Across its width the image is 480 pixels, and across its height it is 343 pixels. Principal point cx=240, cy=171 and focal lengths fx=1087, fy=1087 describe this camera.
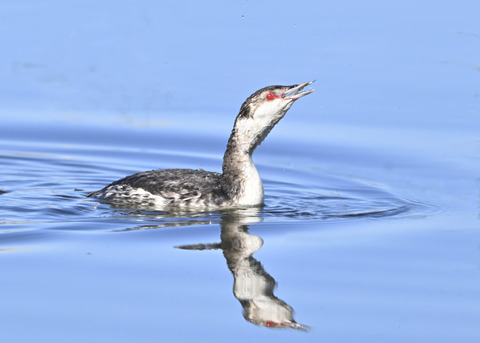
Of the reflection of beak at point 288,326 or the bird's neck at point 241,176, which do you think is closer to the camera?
the reflection of beak at point 288,326

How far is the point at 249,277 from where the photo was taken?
33.7 ft

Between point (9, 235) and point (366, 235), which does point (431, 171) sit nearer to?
point (366, 235)

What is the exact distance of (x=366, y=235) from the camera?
11836mm

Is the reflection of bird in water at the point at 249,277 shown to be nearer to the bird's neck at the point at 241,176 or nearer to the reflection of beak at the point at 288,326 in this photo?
the reflection of beak at the point at 288,326

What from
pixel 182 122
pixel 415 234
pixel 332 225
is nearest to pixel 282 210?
pixel 332 225

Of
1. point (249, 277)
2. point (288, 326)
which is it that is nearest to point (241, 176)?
point (249, 277)

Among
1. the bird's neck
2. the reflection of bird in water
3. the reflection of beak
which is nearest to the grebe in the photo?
the bird's neck

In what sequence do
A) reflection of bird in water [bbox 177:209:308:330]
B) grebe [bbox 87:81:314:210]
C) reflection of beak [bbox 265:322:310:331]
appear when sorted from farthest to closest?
grebe [bbox 87:81:314:210] < reflection of bird in water [bbox 177:209:308:330] < reflection of beak [bbox 265:322:310:331]

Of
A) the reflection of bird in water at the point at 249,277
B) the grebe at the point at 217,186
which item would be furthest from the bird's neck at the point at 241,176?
the reflection of bird in water at the point at 249,277

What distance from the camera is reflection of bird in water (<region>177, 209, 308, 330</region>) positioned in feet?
30.0

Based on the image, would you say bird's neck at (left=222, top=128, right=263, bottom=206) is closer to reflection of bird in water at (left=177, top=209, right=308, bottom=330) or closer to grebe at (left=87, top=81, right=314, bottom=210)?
grebe at (left=87, top=81, right=314, bottom=210)

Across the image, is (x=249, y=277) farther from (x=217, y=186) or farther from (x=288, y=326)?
(x=217, y=186)

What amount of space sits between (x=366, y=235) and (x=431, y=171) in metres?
3.61

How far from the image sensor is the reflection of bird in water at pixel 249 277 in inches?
360
